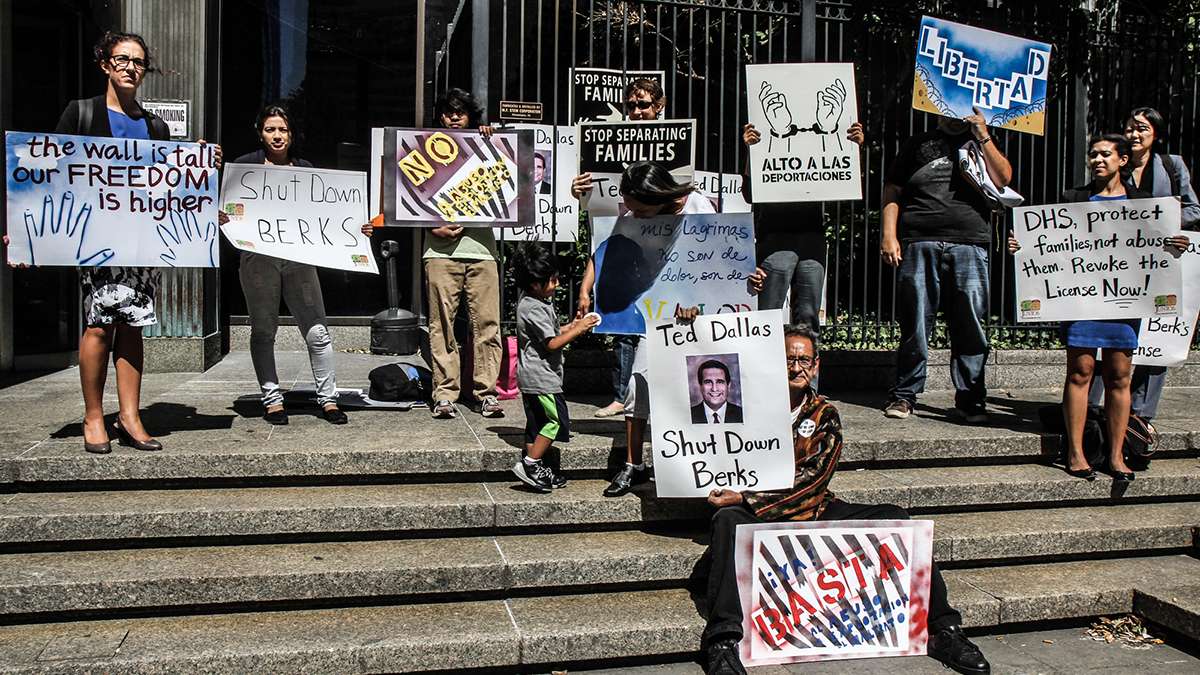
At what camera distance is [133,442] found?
541 cm

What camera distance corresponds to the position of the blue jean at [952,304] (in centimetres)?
688

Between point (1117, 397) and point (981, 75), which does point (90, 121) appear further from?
point (1117, 397)

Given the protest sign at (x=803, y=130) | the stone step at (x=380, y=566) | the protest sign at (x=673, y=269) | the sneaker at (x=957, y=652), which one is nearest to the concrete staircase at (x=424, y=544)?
the stone step at (x=380, y=566)

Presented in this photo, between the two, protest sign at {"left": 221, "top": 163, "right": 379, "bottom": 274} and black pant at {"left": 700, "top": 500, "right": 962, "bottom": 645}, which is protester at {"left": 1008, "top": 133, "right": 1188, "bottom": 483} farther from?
protest sign at {"left": 221, "top": 163, "right": 379, "bottom": 274}

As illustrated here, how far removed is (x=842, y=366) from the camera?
27.7ft

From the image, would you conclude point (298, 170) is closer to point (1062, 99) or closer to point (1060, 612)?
point (1060, 612)

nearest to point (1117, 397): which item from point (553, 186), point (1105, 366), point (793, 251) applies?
point (1105, 366)

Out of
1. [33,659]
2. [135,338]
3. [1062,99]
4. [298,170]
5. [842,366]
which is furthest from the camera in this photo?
[1062,99]

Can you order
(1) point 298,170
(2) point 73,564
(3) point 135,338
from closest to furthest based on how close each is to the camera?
(2) point 73,564 < (3) point 135,338 < (1) point 298,170

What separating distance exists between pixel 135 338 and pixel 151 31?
148 inches

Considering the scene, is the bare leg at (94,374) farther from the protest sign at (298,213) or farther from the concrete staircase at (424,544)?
the protest sign at (298,213)

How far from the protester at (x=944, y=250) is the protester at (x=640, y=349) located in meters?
1.91

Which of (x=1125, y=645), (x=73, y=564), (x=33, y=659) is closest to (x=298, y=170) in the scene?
(x=73, y=564)

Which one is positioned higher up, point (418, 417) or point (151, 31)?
point (151, 31)
